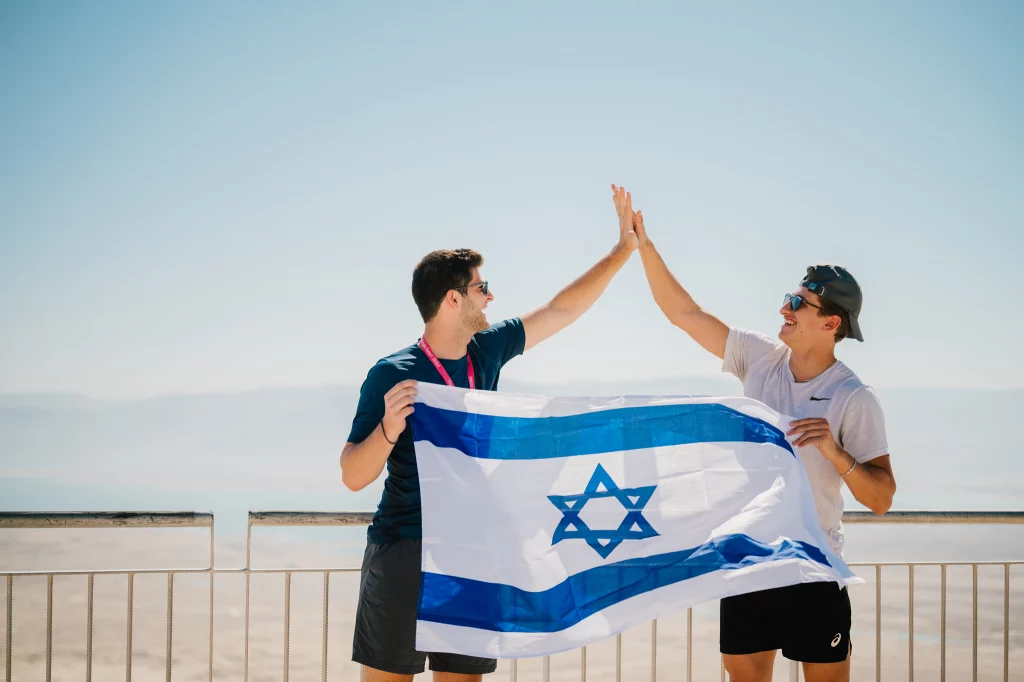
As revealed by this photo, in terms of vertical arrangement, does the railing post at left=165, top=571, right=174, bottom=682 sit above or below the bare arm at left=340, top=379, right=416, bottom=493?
below

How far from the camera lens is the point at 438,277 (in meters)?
3.20

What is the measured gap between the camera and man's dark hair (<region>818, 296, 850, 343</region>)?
3.14m

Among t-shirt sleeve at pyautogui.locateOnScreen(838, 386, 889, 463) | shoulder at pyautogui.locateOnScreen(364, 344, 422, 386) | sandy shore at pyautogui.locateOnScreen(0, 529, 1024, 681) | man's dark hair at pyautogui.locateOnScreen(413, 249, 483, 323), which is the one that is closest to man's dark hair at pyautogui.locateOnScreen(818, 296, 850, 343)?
t-shirt sleeve at pyautogui.locateOnScreen(838, 386, 889, 463)

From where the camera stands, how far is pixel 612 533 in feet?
10.2

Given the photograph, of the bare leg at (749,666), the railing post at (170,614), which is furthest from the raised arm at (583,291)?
the railing post at (170,614)

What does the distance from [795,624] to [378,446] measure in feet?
5.55

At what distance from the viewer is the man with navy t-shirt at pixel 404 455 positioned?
2939 millimetres

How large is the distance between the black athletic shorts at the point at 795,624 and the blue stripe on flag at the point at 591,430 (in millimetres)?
549

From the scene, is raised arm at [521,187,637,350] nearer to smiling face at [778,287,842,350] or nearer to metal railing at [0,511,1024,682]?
smiling face at [778,287,842,350]

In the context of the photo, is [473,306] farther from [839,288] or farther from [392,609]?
[839,288]

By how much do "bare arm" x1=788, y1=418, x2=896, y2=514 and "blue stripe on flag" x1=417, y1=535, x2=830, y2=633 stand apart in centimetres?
29

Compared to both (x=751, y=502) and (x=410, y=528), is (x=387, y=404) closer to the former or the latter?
(x=410, y=528)

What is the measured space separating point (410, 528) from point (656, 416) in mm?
1054

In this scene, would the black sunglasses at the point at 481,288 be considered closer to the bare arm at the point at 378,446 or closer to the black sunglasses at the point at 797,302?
the bare arm at the point at 378,446
